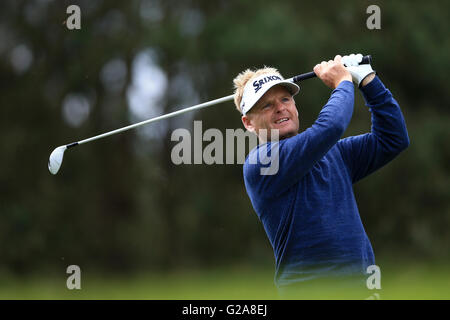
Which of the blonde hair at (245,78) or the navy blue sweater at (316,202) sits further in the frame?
the blonde hair at (245,78)

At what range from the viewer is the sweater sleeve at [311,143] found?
8.48 ft

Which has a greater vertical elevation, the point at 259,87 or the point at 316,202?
the point at 259,87

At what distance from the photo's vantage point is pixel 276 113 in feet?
9.64

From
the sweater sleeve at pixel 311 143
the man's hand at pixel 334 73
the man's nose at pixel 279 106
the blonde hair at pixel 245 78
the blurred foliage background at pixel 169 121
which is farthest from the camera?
the blurred foliage background at pixel 169 121

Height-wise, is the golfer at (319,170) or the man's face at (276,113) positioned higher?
the man's face at (276,113)

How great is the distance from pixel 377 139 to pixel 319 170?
39cm

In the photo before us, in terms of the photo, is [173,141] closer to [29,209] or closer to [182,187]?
[182,187]

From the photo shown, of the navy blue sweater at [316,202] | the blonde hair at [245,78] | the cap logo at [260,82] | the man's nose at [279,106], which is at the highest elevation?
the blonde hair at [245,78]

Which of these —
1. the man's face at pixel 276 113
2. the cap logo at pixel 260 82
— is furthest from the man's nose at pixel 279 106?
the cap logo at pixel 260 82

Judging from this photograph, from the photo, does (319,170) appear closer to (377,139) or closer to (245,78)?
(377,139)

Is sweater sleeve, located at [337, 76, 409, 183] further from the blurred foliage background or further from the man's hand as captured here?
the blurred foliage background

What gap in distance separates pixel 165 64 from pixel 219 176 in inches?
101

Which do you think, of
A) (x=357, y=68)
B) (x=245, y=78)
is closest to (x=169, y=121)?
(x=245, y=78)

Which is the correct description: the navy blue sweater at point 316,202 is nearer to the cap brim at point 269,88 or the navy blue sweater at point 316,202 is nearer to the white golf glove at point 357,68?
the white golf glove at point 357,68
